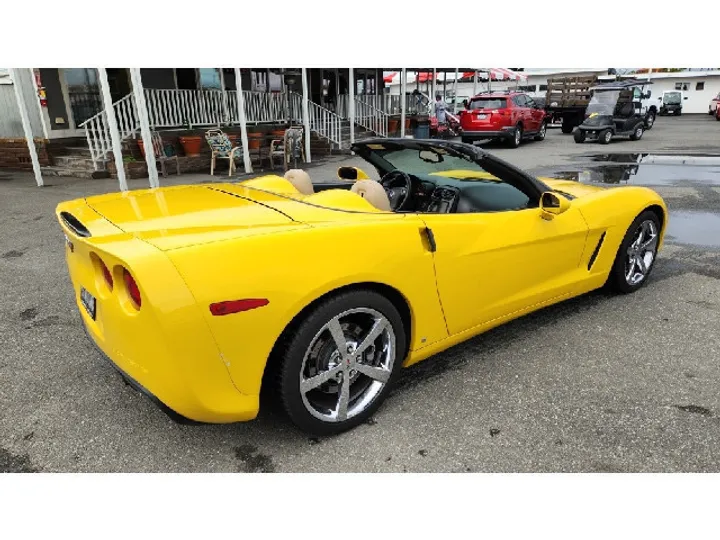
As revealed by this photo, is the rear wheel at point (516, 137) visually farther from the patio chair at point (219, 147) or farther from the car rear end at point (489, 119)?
the patio chair at point (219, 147)

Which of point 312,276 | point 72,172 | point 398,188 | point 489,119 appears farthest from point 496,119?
point 312,276

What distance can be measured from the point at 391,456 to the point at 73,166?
38.3 feet

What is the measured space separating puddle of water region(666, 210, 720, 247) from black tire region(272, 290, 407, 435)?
15.6 ft

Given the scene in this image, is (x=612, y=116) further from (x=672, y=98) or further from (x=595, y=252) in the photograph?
(x=672, y=98)

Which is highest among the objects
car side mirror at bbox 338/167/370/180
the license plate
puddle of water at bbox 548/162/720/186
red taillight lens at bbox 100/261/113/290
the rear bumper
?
car side mirror at bbox 338/167/370/180

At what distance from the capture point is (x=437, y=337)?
2627mm

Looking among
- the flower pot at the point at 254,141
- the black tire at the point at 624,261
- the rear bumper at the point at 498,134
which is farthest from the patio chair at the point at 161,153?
the rear bumper at the point at 498,134

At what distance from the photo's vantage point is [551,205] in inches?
118

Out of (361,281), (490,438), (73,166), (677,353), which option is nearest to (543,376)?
(490,438)

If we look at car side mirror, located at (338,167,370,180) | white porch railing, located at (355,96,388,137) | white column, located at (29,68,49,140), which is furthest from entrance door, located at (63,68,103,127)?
car side mirror, located at (338,167,370,180)

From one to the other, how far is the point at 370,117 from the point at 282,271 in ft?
57.1

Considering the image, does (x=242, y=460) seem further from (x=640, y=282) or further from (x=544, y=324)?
(x=640, y=282)

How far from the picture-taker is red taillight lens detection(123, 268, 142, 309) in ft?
6.21

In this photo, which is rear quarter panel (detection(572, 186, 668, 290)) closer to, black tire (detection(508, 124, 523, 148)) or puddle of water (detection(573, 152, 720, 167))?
puddle of water (detection(573, 152, 720, 167))
